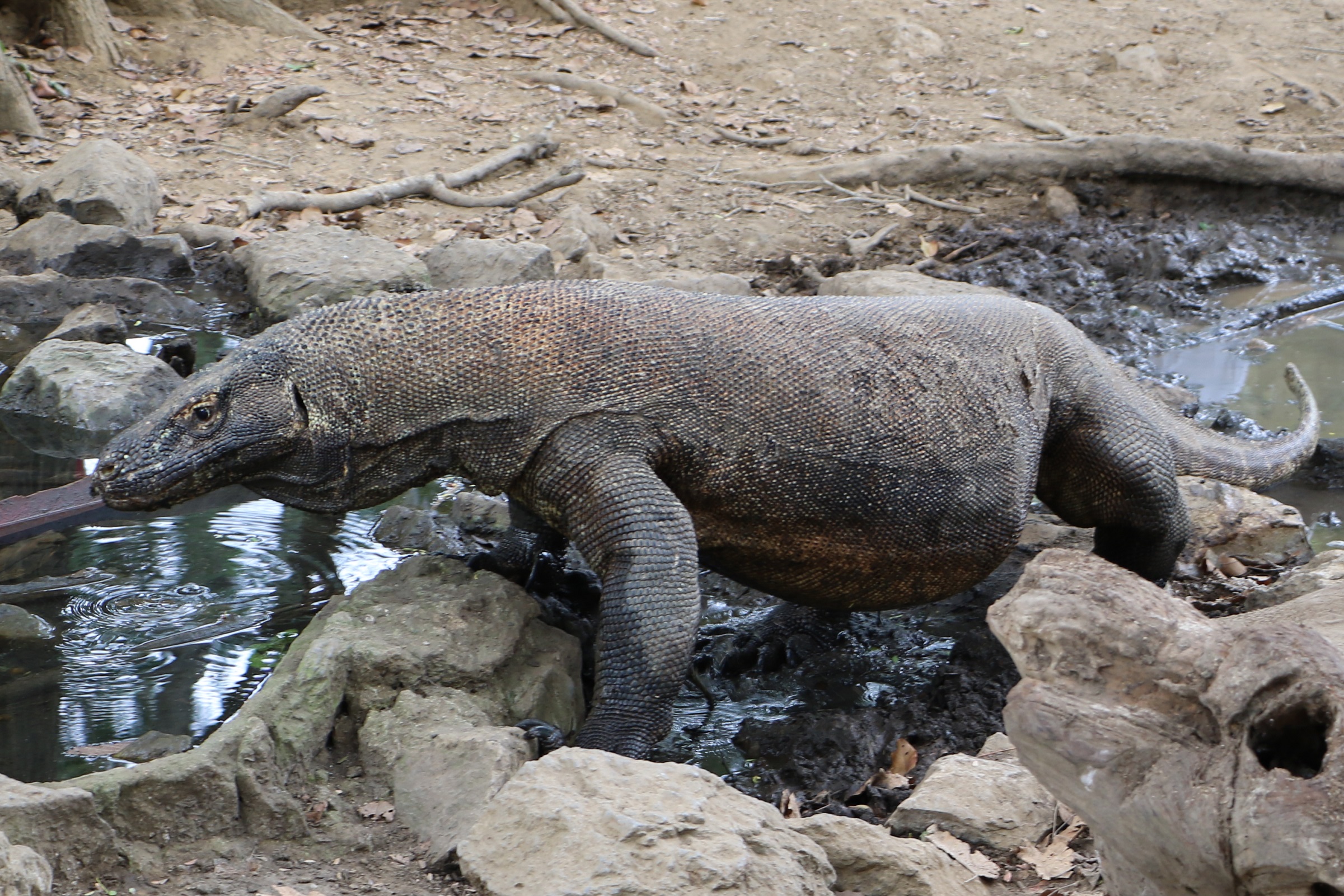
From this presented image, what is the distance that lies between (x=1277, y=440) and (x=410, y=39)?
10225 mm

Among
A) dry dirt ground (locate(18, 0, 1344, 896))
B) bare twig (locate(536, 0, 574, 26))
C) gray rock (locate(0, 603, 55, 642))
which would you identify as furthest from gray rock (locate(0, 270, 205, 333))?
bare twig (locate(536, 0, 574, 26))

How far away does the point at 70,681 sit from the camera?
4445mm

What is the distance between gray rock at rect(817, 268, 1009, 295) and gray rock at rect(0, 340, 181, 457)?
3.89 m

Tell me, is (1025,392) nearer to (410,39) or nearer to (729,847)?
(729,847)

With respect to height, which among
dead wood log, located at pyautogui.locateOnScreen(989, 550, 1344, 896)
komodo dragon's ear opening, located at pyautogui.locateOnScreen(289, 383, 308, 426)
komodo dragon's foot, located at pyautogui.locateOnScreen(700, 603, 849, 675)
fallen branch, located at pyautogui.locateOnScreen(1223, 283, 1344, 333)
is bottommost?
fallen branch, located at pyautogui.locateOnScreen(1223, 283, 1344, 333)

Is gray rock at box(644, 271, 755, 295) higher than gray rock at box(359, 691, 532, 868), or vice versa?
gray rock at box(359, 691, 532, 868)

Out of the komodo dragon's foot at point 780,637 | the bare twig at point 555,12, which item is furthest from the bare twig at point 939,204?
the komodo dragon's foot at point 780,637

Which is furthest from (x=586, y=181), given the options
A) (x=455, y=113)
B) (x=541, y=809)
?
(x=541, y=809)

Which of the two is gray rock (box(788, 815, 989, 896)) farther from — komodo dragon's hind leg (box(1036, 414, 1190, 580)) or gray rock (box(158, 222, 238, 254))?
gray rock (box(158, 222, 238, 254))

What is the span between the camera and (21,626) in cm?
472

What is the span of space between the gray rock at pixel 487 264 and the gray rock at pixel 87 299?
1583 mm

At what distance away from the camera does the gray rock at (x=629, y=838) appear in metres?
2.68

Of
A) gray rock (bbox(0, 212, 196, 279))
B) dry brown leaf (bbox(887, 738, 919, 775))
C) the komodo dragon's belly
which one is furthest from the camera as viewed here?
gray rock (bbox(0, 212, 196, 279))

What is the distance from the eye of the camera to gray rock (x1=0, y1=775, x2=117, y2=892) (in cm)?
293
